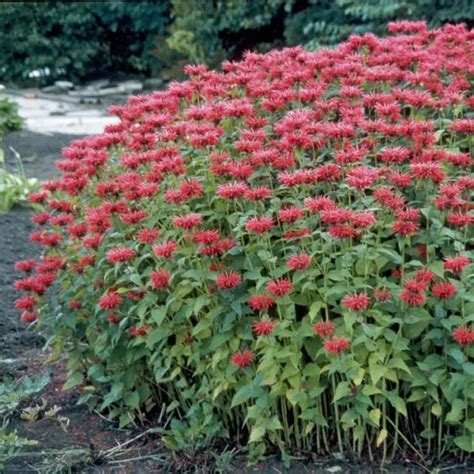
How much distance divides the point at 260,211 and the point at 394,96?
79 centimetres

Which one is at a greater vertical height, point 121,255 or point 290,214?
point 290,214

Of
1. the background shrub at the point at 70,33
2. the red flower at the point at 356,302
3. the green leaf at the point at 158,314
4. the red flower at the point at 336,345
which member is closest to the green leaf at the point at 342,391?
the red flower at the point at 336,345

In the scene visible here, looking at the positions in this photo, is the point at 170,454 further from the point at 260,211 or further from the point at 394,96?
the point at 394,96

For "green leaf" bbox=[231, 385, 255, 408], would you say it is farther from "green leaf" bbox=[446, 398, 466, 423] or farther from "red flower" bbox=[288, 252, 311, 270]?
"green leaf" bbox=[446, 398, 466, 423]

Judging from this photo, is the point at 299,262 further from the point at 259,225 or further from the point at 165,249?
the point at 165,249

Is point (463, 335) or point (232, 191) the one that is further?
point (232, 191)

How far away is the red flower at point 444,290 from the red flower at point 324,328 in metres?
0.33

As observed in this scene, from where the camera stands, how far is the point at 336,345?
9.59 ft

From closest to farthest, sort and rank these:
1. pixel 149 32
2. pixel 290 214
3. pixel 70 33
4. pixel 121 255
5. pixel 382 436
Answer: pixel 290 214 < pixel 382 436 < pixel 121 255 < pixel 70 33 < pixel 149 32

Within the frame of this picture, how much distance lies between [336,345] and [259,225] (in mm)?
443

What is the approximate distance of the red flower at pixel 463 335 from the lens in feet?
9.63

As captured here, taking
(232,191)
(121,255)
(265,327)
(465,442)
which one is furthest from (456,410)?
(121,255)

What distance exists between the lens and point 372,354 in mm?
3025

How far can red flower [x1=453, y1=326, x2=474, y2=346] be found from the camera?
2.94 metres
